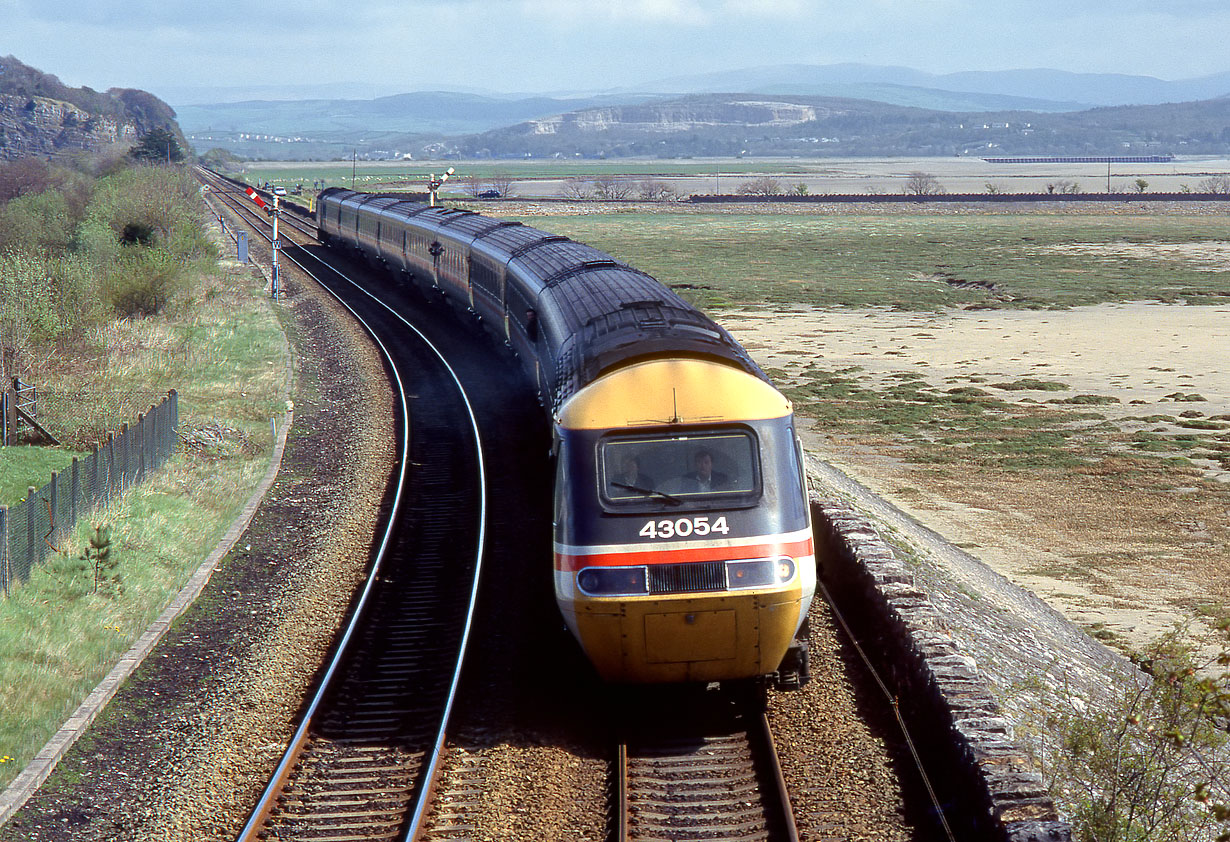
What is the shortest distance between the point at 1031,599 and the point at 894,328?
3121 centimetres

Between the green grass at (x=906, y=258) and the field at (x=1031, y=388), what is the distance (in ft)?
1.07

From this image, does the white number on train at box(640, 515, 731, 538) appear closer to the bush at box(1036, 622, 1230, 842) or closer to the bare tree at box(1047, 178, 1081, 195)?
the bush at box(1036, 622, 1230, 842)

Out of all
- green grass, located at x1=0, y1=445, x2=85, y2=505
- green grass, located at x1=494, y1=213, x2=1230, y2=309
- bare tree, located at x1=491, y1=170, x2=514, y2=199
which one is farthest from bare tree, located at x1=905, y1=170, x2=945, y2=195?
green grass, located at x1=0, y1=445, x2=85, y2=505

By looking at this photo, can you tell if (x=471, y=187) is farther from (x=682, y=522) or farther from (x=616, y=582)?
(x=616, y=582)

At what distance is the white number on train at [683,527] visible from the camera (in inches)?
413

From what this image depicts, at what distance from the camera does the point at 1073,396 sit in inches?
1315

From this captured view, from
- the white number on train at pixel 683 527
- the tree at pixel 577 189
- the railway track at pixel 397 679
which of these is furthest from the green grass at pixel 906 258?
the white number on train at pixel 683 527

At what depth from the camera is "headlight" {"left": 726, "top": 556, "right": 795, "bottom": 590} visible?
410 inches

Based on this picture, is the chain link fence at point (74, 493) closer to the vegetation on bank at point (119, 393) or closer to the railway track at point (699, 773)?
the vegetation on bank at point (119, 393)

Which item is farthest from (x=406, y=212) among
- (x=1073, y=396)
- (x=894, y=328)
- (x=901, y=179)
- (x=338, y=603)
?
(x=901, y=179)

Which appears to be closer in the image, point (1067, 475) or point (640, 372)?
point (640, 372)

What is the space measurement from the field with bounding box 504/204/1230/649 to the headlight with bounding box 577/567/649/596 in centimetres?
867

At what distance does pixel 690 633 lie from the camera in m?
10.4

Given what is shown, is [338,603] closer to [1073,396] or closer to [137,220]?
[1073,396]
